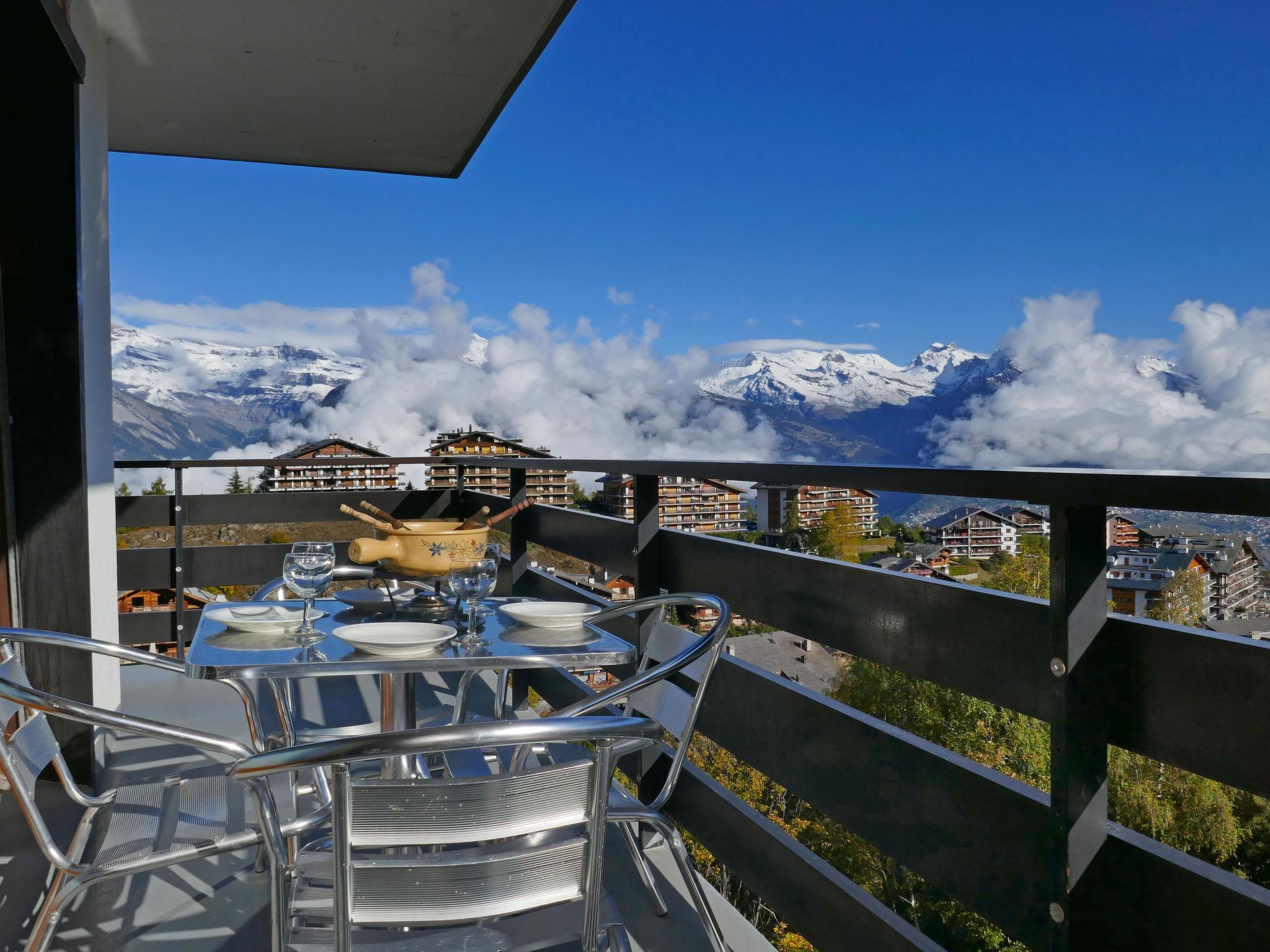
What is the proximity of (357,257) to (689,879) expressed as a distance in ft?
165

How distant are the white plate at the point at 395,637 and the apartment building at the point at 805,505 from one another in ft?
2.21

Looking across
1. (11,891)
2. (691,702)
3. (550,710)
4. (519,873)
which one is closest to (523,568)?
(550,710)

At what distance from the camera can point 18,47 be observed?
247cm

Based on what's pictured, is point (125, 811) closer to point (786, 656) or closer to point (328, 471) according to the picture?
point (786, 656)

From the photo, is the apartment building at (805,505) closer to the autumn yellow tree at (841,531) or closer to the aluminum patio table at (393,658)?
the autumn yellow tree at (841,531)

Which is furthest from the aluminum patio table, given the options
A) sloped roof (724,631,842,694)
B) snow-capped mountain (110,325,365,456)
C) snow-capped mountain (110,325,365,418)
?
snow-capped mountain (110,325,365,418)

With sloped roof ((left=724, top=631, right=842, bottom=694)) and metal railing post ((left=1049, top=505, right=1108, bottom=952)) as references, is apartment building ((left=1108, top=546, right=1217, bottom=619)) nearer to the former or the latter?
metal railing post ((left=1049, top=505, right=1108, bottom=952))

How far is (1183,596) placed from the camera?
1.68 metres

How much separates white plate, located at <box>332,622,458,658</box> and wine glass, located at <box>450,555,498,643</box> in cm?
5

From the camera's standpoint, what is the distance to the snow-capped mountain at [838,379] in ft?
205

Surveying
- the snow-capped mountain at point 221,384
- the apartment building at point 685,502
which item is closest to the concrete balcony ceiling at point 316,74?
the apartment building at point 685,502

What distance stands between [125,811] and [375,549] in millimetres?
618

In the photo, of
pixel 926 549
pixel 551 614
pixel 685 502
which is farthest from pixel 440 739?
pixel 926 549

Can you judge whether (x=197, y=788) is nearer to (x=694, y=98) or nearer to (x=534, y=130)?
(x=534, y=130)
